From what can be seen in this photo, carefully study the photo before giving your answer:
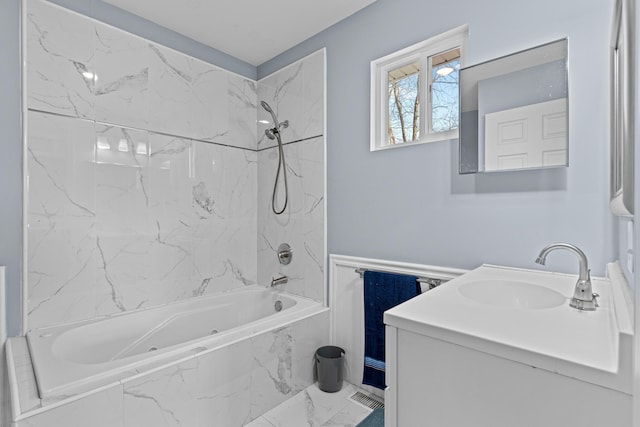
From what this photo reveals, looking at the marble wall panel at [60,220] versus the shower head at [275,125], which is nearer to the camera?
the marble wall panel at [60,220]

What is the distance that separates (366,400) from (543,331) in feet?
5.02

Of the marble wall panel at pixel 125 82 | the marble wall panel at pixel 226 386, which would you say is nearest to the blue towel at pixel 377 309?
the marble wall panel at pixel 226 386

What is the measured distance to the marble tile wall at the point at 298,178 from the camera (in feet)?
7.82

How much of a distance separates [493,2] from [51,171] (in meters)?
2.60

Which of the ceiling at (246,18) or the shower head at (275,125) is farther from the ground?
the ceiling at (246,18)

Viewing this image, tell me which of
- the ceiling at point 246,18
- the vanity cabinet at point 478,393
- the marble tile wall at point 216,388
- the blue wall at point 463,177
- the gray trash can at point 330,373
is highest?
the ceiling at point 246,18

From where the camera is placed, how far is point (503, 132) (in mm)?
1537

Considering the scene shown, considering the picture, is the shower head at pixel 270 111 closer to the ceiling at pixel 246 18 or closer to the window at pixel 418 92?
the ceiling at pixel 246 18

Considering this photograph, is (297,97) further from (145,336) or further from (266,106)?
(145,336)

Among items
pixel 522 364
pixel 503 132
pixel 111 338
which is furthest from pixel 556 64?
pixel 111 338

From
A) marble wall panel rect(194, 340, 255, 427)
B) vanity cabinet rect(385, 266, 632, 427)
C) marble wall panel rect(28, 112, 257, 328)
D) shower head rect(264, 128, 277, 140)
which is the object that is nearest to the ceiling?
shower head rect(264, 128, 277, 140)

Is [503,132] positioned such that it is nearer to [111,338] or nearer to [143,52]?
[143,52]

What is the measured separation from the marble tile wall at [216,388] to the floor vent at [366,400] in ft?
1.06

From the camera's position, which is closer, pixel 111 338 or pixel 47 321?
pixel 47 321
